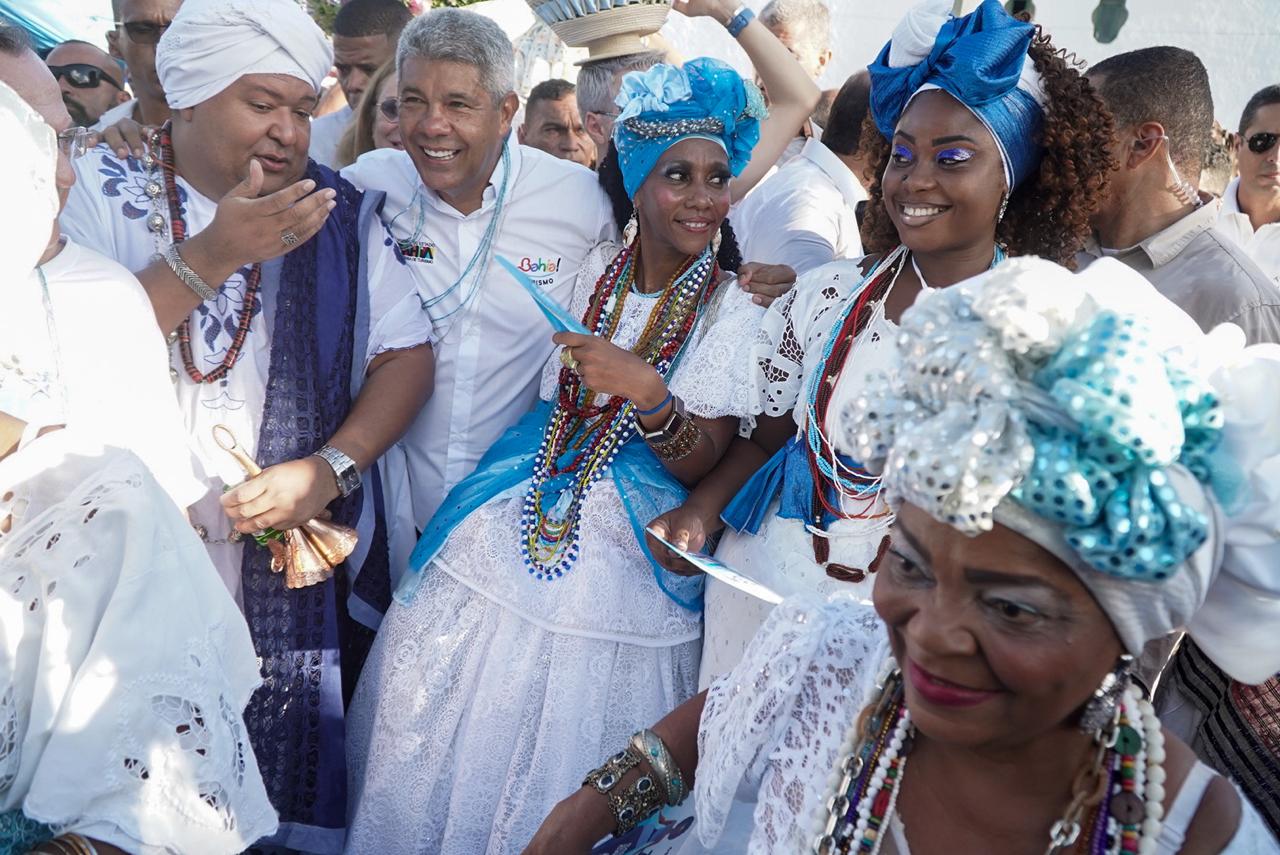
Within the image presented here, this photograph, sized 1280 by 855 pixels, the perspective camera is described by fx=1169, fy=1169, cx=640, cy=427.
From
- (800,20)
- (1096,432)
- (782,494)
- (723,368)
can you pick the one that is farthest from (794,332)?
(800,20)

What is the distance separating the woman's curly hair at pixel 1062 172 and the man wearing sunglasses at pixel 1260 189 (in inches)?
115

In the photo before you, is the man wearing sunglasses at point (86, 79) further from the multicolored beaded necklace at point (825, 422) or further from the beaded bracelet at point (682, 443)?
the multicolored beaded necklace at point (825, 422)

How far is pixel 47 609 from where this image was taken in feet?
6.36

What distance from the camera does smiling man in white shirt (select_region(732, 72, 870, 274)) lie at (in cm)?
396

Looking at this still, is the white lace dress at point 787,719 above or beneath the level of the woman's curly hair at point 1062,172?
beneath

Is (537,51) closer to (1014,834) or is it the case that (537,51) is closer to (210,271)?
(210,271)

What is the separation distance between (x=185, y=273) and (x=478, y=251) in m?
0.96

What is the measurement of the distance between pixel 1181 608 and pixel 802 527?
1.40 m

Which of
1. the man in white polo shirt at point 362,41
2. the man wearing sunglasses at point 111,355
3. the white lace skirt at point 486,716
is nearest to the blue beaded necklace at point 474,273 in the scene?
the white lace skirt at point 486,716

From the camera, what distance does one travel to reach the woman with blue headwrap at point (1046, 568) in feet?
4.60

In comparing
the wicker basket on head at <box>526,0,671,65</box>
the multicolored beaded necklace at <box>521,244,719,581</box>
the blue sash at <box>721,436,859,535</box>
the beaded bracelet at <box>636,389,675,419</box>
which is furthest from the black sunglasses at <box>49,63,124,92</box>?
the blue sash at <box>721,436,859,535</box>

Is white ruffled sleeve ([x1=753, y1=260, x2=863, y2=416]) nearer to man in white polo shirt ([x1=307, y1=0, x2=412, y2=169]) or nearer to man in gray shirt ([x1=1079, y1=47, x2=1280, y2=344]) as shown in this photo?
man in gray shirt ([x1=1079, y1=47, x2=1280, y2=344])

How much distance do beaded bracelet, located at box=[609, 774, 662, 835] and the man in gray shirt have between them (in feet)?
6.60

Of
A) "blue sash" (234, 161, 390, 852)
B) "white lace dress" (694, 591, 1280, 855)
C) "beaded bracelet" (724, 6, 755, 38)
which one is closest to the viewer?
"white lace dress" (694, 591, 1280, 855)
